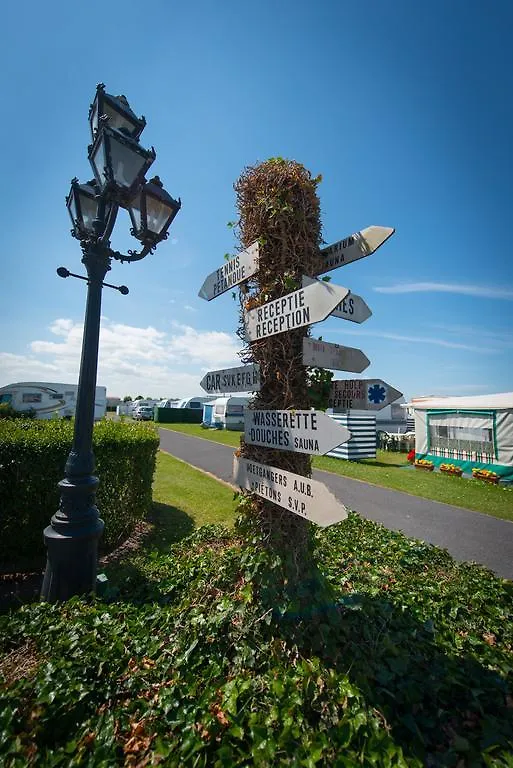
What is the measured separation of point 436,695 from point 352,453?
1352 centimetres

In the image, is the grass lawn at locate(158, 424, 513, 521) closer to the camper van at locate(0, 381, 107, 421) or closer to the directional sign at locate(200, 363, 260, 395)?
the directional sign at locate(200, 363, 260, 395)

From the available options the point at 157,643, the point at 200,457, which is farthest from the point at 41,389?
the point at 157,643

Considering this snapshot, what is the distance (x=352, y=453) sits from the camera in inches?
611

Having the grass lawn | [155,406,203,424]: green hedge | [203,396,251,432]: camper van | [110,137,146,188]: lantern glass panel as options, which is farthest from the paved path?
[155,406,203,424]: green hedge

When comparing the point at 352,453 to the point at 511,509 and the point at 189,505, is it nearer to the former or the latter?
the point at 511,509

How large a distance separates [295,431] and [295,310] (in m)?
0.88

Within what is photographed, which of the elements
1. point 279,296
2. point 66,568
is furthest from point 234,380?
point 66,568

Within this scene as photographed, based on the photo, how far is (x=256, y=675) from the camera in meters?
2.36

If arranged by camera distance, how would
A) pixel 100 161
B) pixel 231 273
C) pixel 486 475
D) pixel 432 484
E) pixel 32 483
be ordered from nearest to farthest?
pixel 231 273 < pixel 100 161 < pixel 32 483 < pixel 432 484 < pixel 486 475

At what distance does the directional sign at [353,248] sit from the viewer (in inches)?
99.0

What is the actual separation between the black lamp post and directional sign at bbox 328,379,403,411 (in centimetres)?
239

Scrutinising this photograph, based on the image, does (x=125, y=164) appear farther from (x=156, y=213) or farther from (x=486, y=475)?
(x=486, y=475)

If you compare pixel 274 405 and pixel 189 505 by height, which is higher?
pixel 274 405

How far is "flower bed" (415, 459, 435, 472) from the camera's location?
46.6 feet
